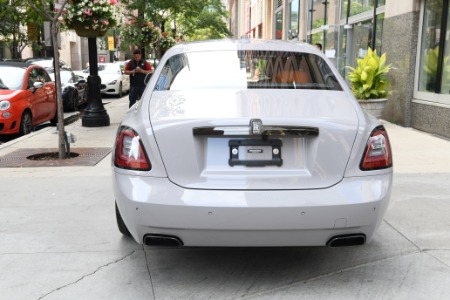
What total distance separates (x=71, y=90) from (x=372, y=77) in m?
8.74

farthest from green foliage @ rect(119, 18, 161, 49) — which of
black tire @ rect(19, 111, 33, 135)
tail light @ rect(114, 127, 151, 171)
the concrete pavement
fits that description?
tail light @ rect(114, 127, 151, 171)

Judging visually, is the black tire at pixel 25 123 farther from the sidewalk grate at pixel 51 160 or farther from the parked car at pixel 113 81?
the parked car at pixel 113 81

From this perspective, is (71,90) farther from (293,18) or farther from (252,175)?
(293,18)

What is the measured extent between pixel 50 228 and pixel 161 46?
22153 mm

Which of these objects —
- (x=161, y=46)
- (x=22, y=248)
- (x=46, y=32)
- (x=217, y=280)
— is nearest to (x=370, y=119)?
(x=217, y=280)

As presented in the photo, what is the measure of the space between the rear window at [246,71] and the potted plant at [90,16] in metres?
7.11

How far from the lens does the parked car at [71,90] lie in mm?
14719

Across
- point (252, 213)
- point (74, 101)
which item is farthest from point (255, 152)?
point (74, 101)

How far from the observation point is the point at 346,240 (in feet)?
10.5

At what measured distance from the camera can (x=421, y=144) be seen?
8656 mm

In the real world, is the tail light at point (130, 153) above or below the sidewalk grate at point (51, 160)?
above

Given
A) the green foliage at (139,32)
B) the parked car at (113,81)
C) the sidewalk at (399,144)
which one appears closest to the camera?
the sidewalk at (399,144)

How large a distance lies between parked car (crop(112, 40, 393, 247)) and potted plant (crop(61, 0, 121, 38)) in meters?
8.14

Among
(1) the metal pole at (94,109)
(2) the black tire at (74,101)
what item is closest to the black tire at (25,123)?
(1) the metal pole at (94,109)
